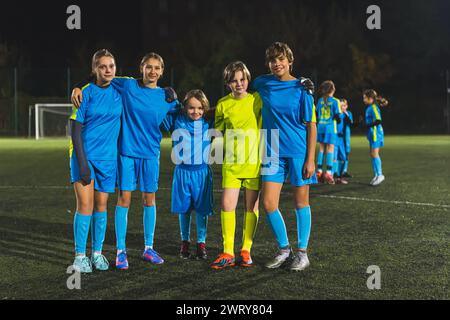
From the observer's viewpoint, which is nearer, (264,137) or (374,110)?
(264,137)

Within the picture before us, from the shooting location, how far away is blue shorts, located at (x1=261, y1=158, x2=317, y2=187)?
5.05 meters

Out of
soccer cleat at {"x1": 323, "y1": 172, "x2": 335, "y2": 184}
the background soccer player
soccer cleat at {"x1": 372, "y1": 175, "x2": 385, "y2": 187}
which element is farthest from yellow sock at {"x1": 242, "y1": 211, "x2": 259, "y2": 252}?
soccer cleat at {"x1": 323, "y1": 172, "x2": 335, "y2": 184}

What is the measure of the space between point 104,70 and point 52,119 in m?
27.5

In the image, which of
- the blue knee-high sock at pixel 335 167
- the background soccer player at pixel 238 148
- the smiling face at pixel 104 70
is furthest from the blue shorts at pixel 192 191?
the blue knee-high sock at pixel 335 167

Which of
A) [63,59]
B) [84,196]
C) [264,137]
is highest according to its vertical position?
[63,59]

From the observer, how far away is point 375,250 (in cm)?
572

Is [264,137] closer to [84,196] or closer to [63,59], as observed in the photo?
[84,196]

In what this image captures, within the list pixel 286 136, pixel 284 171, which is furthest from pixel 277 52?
pixel 284 171

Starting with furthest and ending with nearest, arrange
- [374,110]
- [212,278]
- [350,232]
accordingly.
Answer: [374,110]
[350,232]
[212,278]

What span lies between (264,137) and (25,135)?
29.8 metres

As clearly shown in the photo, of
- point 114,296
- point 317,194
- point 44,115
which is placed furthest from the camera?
point 44,115

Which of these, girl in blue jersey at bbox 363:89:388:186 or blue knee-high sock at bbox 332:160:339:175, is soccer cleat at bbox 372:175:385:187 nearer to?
girl in blue jersey at bbox 363:89:388:186

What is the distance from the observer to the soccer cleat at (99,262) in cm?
500
